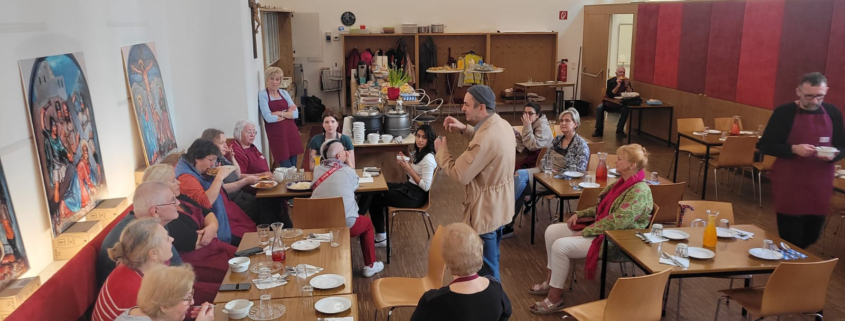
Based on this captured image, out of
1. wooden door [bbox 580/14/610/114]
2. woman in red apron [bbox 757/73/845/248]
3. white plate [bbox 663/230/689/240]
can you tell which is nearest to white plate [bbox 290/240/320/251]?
white plate [bbox 663/230/689/240]

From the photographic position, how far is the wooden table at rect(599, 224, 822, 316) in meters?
3.73

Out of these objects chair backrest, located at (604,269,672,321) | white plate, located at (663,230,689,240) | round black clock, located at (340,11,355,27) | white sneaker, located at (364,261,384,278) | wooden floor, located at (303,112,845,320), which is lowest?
wooden floor, located at (303,112,845,320)

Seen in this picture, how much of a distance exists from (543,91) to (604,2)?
8.16ft

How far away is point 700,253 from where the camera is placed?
393 centimetres

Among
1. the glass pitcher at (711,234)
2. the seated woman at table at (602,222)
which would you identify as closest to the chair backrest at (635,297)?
the glass pitcher at (711,234)

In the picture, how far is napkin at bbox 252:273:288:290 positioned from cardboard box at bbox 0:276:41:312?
1.06m

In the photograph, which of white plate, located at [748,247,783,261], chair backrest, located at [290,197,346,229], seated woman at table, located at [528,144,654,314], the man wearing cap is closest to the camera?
white plate, located at [748,247,783,261]

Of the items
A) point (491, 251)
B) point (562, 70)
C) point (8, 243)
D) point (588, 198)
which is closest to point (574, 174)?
point (588, 198)

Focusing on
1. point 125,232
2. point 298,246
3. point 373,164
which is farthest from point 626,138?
point 125,232

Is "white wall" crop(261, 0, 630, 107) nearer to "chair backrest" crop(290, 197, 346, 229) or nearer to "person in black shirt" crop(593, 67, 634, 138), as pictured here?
"person in black shirt" crop(593, 67, 634, 138)

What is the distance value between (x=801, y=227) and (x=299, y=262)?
3648mm

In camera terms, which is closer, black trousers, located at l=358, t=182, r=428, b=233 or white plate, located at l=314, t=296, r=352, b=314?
white plate, located at l=314, t=296, r=352, b=314

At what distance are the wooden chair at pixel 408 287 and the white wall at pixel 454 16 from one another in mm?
10789

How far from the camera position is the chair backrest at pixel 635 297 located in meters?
3.38
